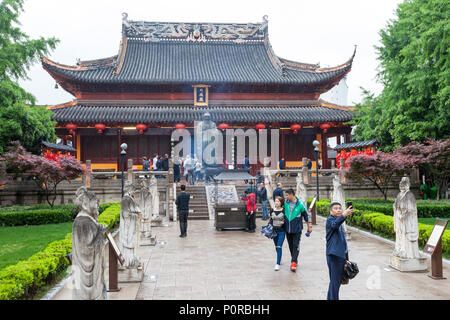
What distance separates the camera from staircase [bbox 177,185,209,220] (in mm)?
16712

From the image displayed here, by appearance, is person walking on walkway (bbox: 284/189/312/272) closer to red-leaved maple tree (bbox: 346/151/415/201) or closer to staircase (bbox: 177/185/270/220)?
staircase (bbox: 177/185/270/220)

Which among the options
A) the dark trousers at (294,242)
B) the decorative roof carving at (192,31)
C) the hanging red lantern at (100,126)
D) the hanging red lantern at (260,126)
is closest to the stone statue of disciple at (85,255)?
the dark trousers at (294,242)

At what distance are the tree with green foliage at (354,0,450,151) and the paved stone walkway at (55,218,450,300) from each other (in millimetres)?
9604

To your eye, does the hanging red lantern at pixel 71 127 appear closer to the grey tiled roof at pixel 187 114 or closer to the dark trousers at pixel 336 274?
the grey tiled roof at pixel 187 114

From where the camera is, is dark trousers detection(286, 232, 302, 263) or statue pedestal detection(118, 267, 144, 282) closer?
statue pedestal detection(118, 267, 144, 282)

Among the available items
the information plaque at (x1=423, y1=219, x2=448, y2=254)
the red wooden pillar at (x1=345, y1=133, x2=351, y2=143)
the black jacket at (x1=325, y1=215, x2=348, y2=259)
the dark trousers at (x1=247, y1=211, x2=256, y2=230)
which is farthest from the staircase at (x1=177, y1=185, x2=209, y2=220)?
the red wooden pillar at (x1=345, y1=133, x2=351, y2=143)

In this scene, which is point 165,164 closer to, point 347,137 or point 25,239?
point 25,239

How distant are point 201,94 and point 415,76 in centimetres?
1506

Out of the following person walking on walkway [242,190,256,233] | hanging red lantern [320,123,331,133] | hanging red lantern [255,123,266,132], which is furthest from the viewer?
hanging red lantern [255,123,266,132]

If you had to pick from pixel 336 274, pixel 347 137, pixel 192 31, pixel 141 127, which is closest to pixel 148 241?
pixel 336 274

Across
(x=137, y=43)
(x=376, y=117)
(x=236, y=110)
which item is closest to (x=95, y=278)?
(x=376, y=117)

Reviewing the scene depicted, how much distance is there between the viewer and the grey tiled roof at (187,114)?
2508 cm

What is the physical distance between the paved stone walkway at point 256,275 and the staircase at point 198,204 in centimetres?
550

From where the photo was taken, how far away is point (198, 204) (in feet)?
58.6
